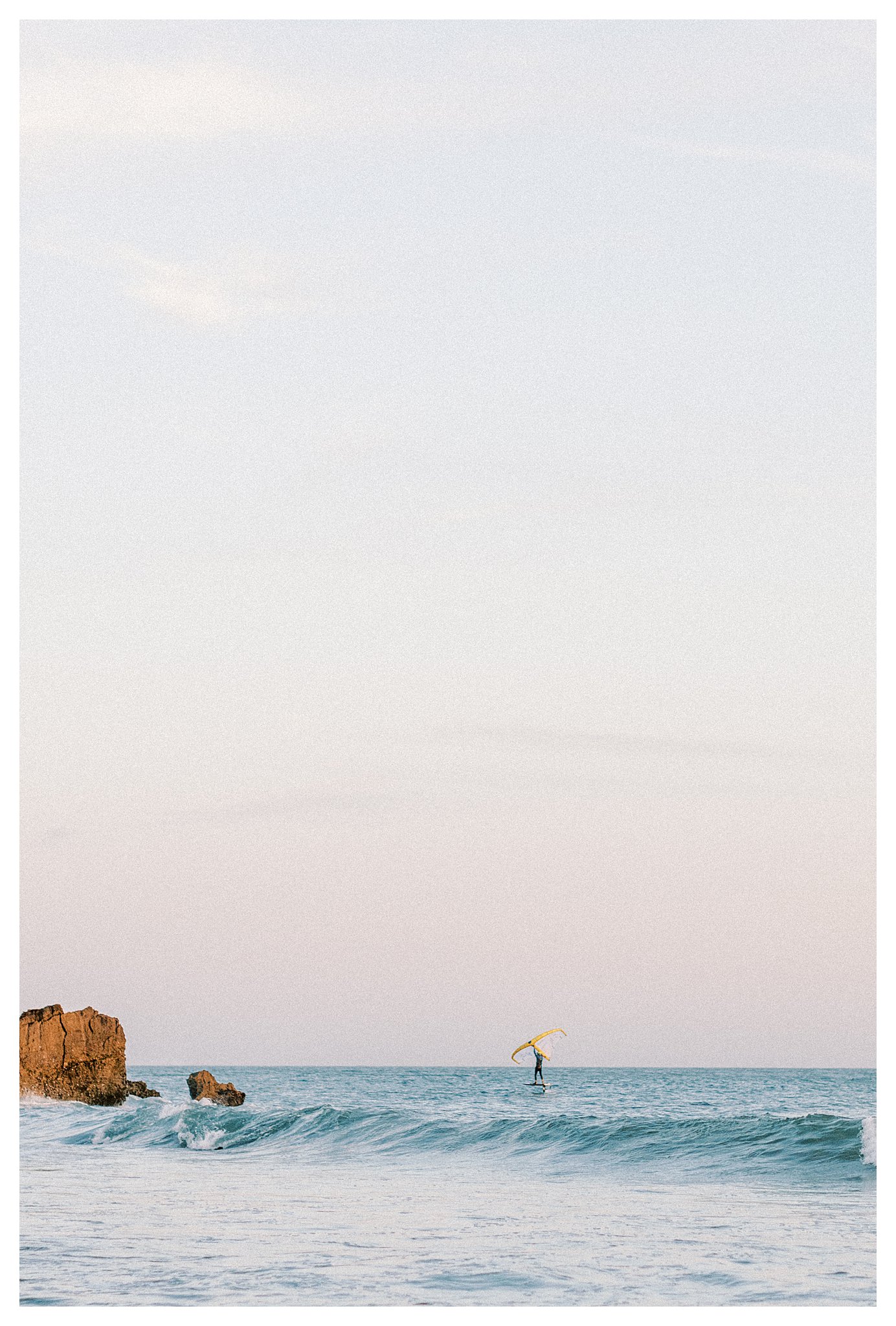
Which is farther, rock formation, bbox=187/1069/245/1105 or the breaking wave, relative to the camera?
rock formation, bbox=187/1069/245/1105

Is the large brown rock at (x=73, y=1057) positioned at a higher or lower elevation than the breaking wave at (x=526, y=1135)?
lower

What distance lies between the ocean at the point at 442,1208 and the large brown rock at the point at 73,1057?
783cm

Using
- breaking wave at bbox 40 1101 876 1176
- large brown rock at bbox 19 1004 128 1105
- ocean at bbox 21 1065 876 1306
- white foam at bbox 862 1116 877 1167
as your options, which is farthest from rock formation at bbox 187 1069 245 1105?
white foam at bbox 862 1116 877 1167

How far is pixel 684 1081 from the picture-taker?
10262cm

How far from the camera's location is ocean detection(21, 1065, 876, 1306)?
1373 centimetres

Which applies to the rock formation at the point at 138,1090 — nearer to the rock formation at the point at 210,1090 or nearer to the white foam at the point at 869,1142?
the rock formation at the point at 210,1090

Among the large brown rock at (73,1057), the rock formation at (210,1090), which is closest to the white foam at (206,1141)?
the rock formation at (210,1090)

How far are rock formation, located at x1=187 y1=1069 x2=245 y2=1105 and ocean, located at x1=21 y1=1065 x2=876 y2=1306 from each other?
3.84 meters

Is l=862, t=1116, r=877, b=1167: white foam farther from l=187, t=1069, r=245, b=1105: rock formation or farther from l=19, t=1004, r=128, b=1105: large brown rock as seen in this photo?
l=19, t=1004, r=128, b=1105: large brown rock

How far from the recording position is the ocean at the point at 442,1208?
13727 millimetres

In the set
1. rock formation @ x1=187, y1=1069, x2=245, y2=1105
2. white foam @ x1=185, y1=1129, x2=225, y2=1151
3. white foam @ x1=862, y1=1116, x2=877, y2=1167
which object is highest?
white foam @ x1=862, y1=1116, x2=877, y2=1167

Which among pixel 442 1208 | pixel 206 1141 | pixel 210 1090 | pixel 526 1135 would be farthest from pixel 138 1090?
pixel 442 1208

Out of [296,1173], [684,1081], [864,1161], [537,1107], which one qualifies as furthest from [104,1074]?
[684,1081]
